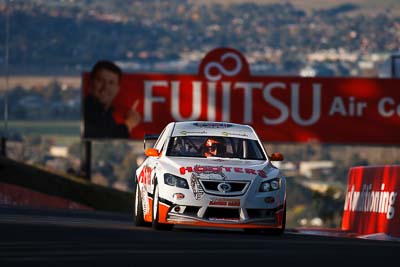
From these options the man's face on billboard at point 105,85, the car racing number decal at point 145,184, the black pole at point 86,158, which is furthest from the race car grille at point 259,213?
the black pole at point 86,158

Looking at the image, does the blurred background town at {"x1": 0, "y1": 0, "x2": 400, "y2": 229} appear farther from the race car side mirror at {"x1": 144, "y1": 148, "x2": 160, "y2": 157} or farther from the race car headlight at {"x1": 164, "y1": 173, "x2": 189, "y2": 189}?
the race car headlight at {"x1": 164, "y1": 173, "x2": 189, "y2": 189}

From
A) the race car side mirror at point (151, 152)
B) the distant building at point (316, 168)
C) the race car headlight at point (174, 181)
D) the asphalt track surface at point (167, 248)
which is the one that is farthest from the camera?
the distant building at point (316, 168)

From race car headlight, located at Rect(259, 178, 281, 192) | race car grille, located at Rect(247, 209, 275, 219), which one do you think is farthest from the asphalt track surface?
race car headlight, located at Rect(259, 178, 281, 192)

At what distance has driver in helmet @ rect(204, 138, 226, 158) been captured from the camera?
19188 mm

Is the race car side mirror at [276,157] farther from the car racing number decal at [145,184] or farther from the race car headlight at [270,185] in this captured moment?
the car racing number decal at [145,184]

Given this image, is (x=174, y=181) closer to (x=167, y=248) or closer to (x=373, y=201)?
(x=167, y=248)

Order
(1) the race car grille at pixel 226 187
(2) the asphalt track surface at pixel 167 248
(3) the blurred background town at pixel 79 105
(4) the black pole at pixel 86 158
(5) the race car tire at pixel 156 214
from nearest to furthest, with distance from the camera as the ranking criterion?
(2) the asphalt track surface at pixel 167 248 < (1) the race car grille at pixel 226 187 < (5) the race car tire at pixel 156 214 < (4) the black pole at pixel 86 158 < (3) the blurred background town at pixel 79 105

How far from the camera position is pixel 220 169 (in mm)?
18234

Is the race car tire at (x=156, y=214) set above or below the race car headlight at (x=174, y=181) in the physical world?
below

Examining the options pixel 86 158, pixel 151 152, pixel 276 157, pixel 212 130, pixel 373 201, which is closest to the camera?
pixel 151 152

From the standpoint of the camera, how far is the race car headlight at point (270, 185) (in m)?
18.2

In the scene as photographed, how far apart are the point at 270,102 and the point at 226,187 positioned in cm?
3336

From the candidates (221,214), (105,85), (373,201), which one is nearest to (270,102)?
(105,85)

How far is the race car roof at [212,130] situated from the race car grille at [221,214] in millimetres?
1713
